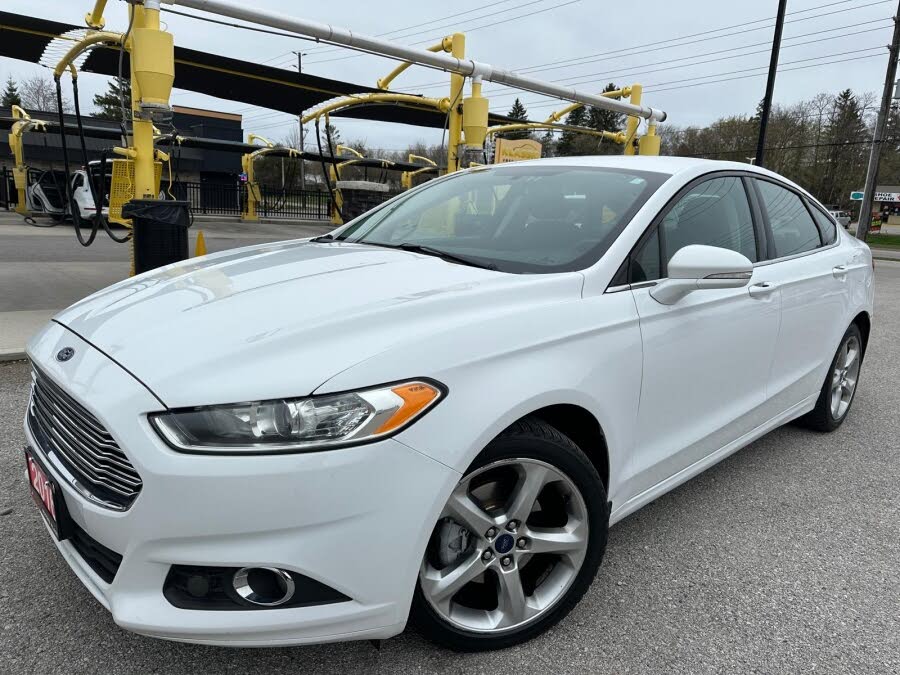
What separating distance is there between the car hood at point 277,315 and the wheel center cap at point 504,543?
2.17 feet

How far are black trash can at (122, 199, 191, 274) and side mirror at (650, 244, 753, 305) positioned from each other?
4653mm

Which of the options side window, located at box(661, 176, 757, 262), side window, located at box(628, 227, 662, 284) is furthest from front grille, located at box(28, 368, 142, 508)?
side window, located at box(661, 176, 757, 262)

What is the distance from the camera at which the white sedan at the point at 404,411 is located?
59.3 inches

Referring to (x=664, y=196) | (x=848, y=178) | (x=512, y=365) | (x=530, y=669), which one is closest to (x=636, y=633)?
(x=530, y=669)

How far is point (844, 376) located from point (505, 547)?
321cm

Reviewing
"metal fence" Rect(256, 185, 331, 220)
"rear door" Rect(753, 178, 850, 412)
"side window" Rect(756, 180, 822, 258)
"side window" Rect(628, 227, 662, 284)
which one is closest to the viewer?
"side window" Rect(628, 227, 662, 284)

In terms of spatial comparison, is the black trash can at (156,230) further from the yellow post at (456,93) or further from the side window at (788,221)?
the side window at (788,221)

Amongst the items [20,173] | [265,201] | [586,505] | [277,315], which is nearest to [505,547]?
[586,505]

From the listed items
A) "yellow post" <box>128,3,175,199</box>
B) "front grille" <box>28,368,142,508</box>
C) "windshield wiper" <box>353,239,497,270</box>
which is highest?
"yellow post" <box>128,3,175,199</box>

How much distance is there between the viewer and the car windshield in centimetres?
239

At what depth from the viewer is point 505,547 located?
1.91 meters

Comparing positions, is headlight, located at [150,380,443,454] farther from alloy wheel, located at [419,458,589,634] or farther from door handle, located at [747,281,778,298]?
door handle, located at [747,281,778,298]

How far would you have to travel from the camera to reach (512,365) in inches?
71.1

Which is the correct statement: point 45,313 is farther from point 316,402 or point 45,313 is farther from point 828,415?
point 828,415
